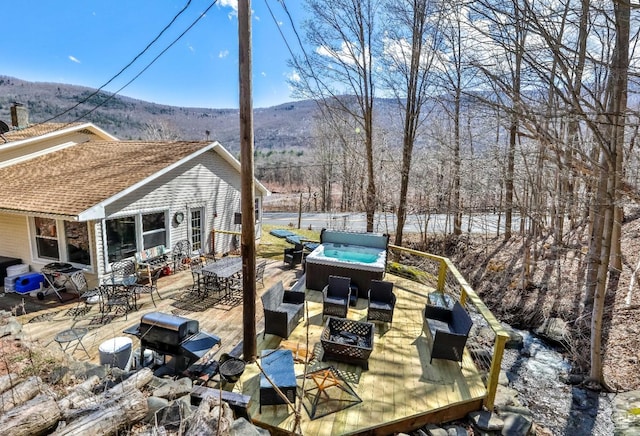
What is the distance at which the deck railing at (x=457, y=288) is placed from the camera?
13.9 ft

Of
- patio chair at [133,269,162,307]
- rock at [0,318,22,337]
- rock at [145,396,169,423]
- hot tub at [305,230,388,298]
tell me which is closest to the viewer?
rock at [145,396,169,423]

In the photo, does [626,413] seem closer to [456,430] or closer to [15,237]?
[456,430]

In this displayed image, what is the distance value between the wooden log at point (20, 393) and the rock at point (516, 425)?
17.9ft

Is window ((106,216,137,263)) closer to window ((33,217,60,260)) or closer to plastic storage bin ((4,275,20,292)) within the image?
window ((33,217,60,260))

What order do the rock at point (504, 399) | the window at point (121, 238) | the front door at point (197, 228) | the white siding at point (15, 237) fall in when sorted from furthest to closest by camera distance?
the front door at point (197, 228)
the white siding at point (15, 237)
the window at point (121, 238)
the rock at point (504, 399)

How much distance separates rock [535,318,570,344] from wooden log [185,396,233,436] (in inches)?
322

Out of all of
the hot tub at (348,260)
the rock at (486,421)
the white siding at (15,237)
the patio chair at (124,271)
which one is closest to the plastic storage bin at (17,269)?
the white siding at (15,237)

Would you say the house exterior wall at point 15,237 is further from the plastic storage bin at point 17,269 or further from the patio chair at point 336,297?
the patio chair at point 336,297

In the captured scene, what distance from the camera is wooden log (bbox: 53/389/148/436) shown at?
2.74 meters

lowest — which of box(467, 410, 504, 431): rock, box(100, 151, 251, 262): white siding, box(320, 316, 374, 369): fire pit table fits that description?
box(467, 410, 504, 431): rock

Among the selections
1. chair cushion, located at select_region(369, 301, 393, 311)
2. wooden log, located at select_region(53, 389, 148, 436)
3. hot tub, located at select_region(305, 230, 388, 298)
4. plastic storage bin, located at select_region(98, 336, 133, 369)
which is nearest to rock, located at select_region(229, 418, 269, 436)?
wooden log, located at select_region(53, 389, 148, 436)

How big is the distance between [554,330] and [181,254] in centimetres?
1057

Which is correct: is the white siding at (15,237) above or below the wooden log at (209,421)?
above

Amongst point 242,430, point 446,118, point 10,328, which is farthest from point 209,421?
point 446,118
